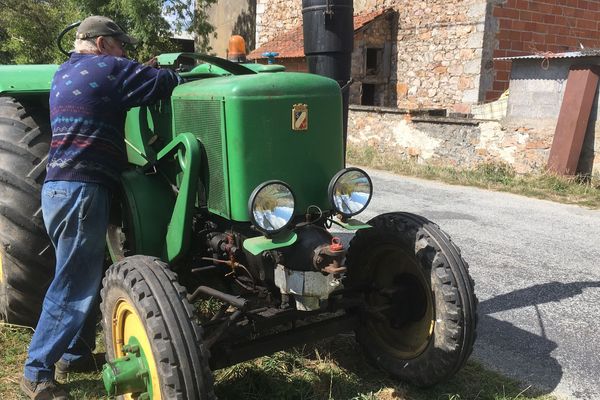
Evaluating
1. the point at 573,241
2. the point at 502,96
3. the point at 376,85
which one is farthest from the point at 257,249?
the point at 376,85

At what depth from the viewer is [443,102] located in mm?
13445

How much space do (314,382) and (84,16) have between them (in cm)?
1735

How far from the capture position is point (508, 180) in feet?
28.3

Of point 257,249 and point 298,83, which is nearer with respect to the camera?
point 257,249

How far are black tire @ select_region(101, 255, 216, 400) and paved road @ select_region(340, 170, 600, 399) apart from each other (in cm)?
179

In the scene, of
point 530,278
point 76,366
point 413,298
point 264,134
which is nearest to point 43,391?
point 76,366

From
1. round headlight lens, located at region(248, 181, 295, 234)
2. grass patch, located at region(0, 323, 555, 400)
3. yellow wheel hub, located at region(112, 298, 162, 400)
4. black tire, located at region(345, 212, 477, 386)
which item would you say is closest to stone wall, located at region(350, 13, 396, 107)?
black tire, located at region(345, 212, 477, 386)

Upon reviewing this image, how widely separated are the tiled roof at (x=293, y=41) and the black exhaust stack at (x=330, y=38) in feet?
32.6

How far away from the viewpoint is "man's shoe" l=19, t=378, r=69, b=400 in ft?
8.54

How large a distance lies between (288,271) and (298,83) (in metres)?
0.80

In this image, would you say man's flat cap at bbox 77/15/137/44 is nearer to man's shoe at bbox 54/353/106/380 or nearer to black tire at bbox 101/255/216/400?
black tire at bbox 101/255/216/400

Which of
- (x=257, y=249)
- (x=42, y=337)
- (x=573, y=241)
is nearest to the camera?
(x=257, y=249)

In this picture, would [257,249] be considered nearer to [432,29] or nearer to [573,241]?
[573,241]

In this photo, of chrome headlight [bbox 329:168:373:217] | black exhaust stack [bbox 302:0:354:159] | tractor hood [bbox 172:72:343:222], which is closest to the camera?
tractor hood [bbox 172:72:343:222]
